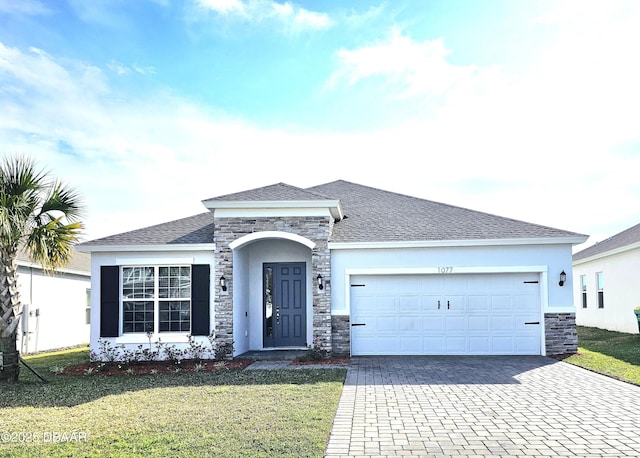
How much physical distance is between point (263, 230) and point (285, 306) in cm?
269

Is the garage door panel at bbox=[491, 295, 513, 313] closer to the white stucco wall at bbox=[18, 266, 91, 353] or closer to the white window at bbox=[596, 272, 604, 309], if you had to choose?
the white window at bbox=[596, 272, 604, 309]

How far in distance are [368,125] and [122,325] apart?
8.75 metres

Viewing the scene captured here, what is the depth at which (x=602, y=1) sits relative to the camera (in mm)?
10898

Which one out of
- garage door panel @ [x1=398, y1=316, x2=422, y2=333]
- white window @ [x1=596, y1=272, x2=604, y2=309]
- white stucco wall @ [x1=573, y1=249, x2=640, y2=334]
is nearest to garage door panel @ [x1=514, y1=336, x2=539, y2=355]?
garage door panel @ [x1=398, y1=316, x2=422, y2=333]

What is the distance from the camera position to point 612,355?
44.8ft

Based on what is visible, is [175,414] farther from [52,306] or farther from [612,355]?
[52,306]

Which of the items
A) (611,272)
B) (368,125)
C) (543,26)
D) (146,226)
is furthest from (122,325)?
(611,272)

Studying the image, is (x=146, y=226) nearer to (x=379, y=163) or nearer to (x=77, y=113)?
(x=77, y=113)

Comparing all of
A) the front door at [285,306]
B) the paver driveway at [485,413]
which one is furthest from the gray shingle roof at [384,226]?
the paver driveway at [485,413]

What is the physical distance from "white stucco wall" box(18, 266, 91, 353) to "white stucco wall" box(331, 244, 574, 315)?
9829 millimetres

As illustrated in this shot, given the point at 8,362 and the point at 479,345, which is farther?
the point at 479,345

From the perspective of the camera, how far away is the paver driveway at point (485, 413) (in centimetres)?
615

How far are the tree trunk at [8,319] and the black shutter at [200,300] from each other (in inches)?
157

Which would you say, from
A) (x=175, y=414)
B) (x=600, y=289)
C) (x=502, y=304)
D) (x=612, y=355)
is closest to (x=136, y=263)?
(x=175, y=414)
